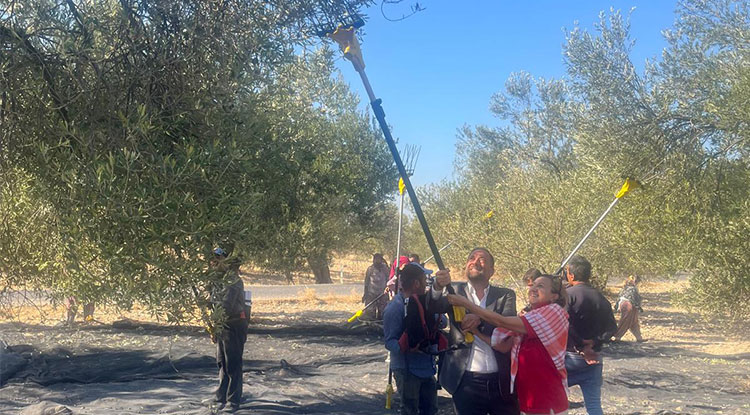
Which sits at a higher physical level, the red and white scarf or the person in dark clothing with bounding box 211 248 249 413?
the red and white scarf

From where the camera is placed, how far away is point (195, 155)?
404cm

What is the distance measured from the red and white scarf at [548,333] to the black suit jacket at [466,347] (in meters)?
0.15

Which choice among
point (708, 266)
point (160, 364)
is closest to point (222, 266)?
point (160, 364)

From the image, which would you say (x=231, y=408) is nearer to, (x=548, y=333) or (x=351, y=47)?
(x=548, y=333)

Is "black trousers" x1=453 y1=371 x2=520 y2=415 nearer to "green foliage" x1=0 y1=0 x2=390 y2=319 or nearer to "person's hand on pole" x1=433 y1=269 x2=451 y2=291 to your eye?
"person's hand on pole" x1=433 y1=269 x2=451 y2=291

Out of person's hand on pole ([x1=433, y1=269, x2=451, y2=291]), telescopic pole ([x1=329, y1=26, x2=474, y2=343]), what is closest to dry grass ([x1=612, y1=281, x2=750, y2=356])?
person's hand on pole ([x1=433, y1=269, x2=451, y2=291])

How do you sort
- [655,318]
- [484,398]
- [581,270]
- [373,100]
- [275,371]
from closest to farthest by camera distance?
[373,100] < [484,398] < [581,270] < [275,371] < [655,318]

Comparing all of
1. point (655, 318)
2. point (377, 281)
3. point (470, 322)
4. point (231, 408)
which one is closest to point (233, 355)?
point (231, 408)

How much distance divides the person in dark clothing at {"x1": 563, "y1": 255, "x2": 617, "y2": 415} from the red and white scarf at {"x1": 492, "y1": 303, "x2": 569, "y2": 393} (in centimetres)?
152

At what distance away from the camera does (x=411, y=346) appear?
5258mm

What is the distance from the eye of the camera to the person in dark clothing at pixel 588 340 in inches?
217

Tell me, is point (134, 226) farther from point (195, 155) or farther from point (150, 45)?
point (150, 45)

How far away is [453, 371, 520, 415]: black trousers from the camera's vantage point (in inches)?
166

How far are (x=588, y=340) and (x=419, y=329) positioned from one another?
1.61 m
